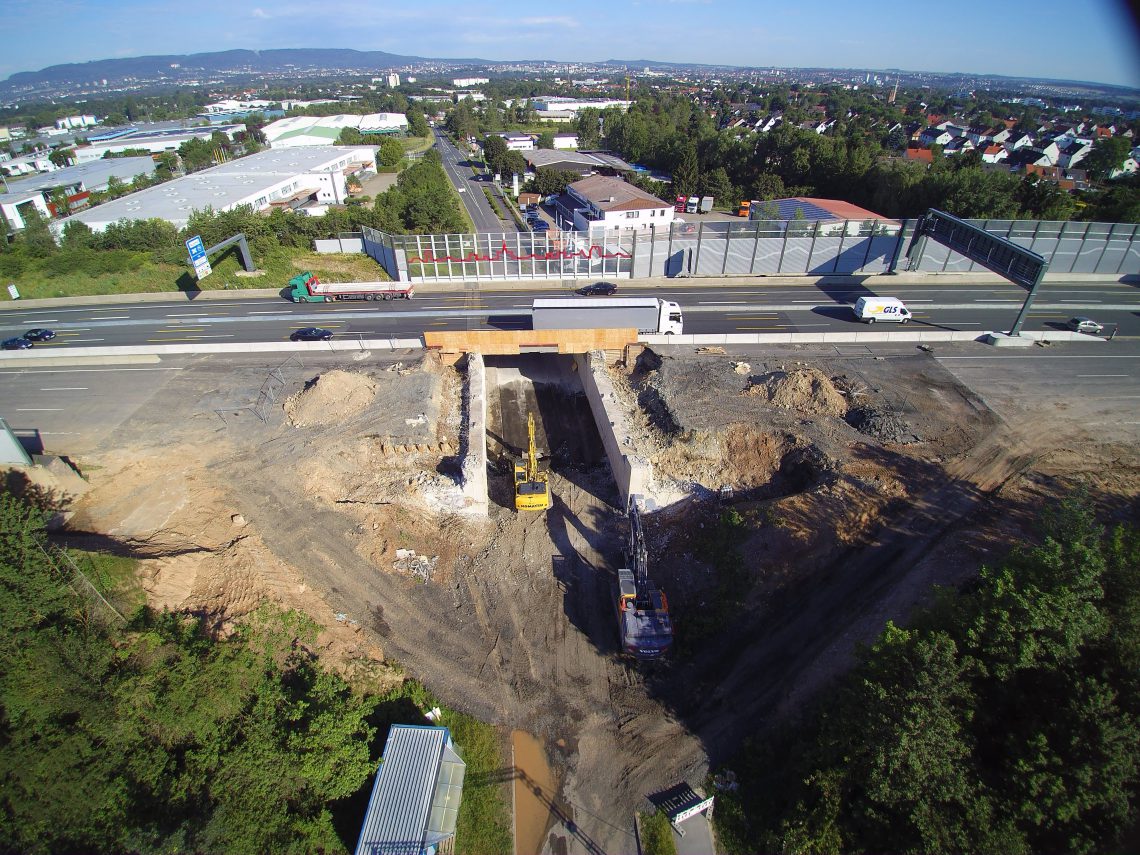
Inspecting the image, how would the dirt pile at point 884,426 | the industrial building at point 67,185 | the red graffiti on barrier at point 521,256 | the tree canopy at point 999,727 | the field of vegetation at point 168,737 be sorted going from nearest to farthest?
the tree canopy at point 999,727, the field of vegetation at point 168,737, the dirt pile at point 884,426, the red graffiti on barrier at point 521,256, the industrial building at point 67,185

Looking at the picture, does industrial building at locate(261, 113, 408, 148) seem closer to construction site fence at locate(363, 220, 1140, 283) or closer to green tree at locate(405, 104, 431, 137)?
green tree at locate(405, 104, 431, 137)

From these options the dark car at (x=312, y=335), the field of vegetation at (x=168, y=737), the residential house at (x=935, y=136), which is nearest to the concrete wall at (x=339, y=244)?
the dark car at (x=312, y=335)

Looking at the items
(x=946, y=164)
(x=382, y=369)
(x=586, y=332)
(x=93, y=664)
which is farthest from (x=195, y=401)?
(x=946, y=164)

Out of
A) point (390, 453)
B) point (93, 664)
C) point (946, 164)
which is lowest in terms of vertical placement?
point (390, 453)

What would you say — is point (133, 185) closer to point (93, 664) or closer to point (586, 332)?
point (586, 332)

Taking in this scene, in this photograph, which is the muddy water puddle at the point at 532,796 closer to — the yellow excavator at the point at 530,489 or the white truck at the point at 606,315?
the yellow excavator at the point at 530,489

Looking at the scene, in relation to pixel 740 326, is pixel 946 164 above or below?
above
